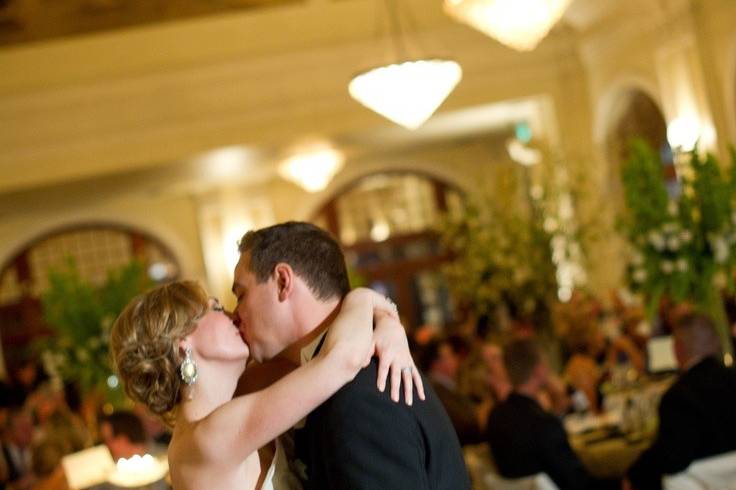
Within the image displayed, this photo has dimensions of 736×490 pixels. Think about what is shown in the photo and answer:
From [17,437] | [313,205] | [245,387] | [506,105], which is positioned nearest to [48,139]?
[17,437]

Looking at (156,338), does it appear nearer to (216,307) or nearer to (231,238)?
(216,307)

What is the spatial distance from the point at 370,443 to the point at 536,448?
424 centimetres

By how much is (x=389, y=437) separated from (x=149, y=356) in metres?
0.61

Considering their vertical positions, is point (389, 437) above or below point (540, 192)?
below

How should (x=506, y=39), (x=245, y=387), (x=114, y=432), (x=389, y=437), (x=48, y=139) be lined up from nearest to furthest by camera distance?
1. (x=389, y=437)
2. (x=245, y=387)
3. (x=114, y=432)
4. (x=506, y=39)
5. (x=48, y=139)

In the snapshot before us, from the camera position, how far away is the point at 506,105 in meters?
13.8

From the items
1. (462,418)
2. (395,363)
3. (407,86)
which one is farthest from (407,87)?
(395,363)

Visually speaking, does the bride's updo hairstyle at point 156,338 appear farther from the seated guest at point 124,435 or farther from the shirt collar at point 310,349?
the seated guest at point 124,435

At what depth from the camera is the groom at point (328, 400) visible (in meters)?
2.20

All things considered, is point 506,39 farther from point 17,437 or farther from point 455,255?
point 455,255

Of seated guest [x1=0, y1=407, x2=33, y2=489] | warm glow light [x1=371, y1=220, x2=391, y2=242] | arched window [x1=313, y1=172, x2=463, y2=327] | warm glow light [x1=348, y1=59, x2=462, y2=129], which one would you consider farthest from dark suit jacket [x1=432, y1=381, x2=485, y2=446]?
warm glow light [x1=371, y1=220, x2=391, y2=242]

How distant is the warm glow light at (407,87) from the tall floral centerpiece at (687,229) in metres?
2.35

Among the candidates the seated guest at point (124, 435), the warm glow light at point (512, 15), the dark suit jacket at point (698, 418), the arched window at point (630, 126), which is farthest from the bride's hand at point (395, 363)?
the arched window at point (630, 126)

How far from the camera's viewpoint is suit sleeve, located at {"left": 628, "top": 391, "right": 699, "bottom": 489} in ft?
17.8
